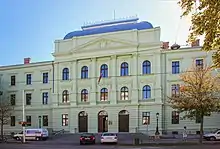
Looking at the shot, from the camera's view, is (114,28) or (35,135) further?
(114,28)

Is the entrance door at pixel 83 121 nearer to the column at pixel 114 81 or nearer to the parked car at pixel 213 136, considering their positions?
the column at pixel 114 81

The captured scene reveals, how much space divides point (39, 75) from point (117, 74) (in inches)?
614

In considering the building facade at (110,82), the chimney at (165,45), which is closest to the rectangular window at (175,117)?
the building facade at (110,82)

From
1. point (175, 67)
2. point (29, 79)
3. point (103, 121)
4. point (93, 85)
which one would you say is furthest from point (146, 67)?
point (29, 79)

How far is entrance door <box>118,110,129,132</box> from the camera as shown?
59.1 meters

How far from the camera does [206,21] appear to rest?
10938 mm

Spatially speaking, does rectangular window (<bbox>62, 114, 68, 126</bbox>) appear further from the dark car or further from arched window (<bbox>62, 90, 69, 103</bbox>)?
the dark car

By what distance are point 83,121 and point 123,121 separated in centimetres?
713

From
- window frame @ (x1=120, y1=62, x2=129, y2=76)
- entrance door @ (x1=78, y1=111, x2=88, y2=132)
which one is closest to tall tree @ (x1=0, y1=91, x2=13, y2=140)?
entrance door @ (x1=78, y1=111, x2=88, y2=132)

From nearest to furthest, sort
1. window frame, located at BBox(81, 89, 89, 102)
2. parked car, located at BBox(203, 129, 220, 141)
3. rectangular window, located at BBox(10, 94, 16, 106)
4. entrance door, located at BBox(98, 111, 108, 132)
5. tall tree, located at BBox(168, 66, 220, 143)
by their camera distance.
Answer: tall tree, located at BBox(168, 66, 220, 143) → parked car, located at BBox(203, 129, 220, 141) → entrance door, located at BBox(98, 111, 108, 132) → window frame, located at BBox(81, 89, 89, 102) → rectangular window, located at BBox(10, 94, 16, 106)

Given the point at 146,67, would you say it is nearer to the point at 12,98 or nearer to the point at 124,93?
the point at 124,93

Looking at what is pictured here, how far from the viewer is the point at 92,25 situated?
216ft

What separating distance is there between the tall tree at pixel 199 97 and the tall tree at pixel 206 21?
96.7ft

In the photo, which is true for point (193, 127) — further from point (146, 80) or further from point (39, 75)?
point (39, 75)
